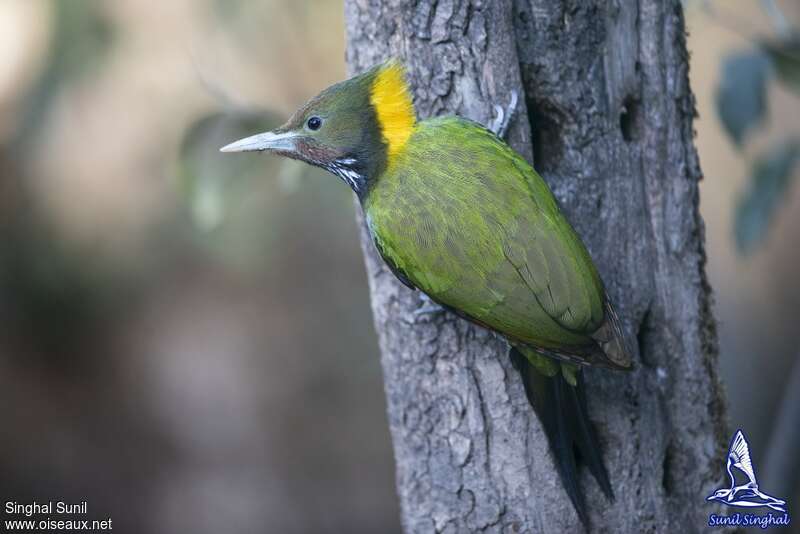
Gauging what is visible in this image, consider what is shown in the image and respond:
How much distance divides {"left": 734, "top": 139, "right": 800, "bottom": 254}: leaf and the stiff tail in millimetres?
973

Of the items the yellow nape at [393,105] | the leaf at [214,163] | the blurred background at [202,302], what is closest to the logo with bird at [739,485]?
the yellow nape at [393,105]

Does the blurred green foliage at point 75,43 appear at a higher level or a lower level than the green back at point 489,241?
higher

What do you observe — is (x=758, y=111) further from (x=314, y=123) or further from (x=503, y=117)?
(x=314, y=123)

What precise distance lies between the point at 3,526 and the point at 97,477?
2.60ft

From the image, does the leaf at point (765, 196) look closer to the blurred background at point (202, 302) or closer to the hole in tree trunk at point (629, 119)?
the hole in tree trunk at point (629, 119)

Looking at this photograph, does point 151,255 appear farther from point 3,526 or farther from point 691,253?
point 691,253

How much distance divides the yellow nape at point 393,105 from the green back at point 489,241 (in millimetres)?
85

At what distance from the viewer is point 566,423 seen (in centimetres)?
246

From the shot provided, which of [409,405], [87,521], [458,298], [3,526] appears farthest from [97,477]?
[458,298]

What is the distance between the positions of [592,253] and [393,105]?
693 millimetres

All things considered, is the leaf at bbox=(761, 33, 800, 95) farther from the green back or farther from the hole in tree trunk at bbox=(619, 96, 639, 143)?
the green back

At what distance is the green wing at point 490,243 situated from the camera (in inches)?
90.0

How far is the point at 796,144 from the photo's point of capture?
309 centimetres

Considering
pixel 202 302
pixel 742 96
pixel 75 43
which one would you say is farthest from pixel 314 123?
pixel 202 302
